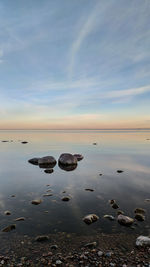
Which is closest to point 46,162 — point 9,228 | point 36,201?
point 36,201

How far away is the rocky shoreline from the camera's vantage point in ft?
13.5

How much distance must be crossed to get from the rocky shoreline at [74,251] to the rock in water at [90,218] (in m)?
0.83

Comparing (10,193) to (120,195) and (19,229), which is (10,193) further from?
(120,195)

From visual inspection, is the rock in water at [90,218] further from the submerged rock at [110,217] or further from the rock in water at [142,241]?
the rock in water at [142,241]

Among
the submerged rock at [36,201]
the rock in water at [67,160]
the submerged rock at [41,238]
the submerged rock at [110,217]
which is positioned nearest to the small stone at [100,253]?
the submerged rock at [41,238]

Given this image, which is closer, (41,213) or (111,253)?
(111,253)

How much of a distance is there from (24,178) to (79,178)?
4.82 m

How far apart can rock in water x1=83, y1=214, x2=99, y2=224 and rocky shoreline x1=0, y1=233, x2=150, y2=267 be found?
2.71 ft

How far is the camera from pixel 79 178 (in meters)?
12.5

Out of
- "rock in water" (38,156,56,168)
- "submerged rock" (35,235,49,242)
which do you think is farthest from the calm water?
"rock in water" (38,156,56,168)

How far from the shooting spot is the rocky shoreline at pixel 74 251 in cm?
412

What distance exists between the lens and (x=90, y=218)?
627 cm

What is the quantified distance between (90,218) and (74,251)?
5.98ft

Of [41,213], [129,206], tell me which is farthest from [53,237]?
[129,206]
